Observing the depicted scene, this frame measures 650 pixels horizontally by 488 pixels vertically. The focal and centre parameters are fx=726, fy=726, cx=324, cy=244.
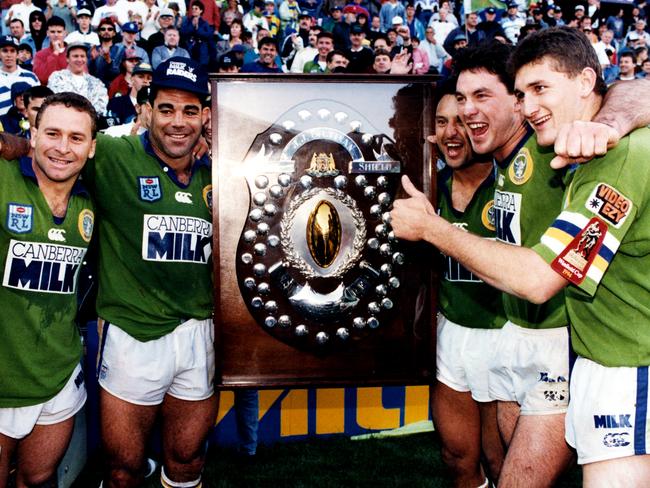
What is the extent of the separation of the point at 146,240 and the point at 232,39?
7697 mm

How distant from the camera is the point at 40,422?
99.8 inches

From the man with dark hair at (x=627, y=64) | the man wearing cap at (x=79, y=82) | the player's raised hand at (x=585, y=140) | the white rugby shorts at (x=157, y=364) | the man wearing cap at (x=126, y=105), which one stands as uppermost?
the man with dark hair at (x=627, y=64)

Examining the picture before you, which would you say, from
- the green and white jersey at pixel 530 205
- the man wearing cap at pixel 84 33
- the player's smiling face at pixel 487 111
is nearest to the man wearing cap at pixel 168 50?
the man wearing cap at pixel 84 33

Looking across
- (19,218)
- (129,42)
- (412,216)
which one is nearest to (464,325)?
(412,216)

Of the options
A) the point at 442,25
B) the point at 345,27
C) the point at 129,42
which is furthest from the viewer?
the point at 442,25

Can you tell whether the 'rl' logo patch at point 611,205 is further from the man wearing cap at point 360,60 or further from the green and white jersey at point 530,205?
the man wearing cap at point 360,60

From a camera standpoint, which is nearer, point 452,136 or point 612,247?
point 612,247

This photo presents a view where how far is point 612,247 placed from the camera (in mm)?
1829

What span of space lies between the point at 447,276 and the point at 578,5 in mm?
12889

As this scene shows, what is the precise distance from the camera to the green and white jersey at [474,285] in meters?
2.74

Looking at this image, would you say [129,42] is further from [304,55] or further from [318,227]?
[318,227]

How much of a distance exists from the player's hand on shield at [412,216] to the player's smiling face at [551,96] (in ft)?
1.31

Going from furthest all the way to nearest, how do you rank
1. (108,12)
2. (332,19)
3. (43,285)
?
(332,19)
(108,12)
(43,285)

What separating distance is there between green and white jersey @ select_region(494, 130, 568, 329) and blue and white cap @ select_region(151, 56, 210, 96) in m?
1.14
